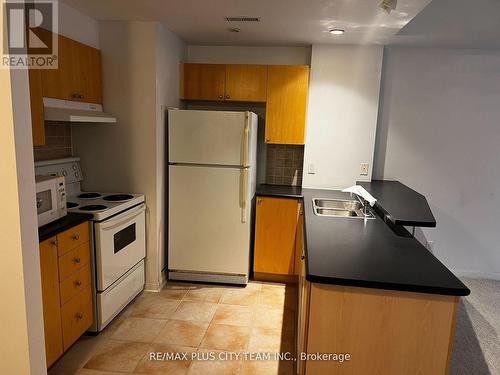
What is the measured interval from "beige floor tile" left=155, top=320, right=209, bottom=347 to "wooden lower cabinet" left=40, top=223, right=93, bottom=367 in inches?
21.1

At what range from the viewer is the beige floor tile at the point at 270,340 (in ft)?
8.27

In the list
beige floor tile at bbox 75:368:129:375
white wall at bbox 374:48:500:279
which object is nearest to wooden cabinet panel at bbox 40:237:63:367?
beige floor tile at bbox 75:368:129:375

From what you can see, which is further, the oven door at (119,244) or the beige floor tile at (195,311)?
the beige floor tile at (195,311)

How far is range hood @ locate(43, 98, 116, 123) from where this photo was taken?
2.36 meters

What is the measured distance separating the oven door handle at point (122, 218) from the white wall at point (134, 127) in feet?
0.50

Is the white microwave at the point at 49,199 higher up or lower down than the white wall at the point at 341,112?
lower down

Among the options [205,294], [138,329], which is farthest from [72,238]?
[205,294]

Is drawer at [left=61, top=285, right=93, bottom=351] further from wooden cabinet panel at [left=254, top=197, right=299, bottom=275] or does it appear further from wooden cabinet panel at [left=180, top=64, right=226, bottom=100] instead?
wooden cabinet panel at [left=180, top=64, right=226, bottom=100]

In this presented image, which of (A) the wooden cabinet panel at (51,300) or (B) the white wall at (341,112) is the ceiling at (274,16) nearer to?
(B) the white wall at (341,112)

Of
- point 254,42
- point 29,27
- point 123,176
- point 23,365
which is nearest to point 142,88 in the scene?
point 123,176

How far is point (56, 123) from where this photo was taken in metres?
2.93

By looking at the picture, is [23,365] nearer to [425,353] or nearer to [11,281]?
[11,281]

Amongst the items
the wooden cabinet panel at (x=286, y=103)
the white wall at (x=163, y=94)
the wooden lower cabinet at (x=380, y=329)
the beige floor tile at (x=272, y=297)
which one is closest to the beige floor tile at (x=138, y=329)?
Answer: the white wall at (x=163, y=94)

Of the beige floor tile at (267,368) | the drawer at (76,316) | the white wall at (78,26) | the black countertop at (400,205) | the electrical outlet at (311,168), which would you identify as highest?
the white wall at (78,26)
